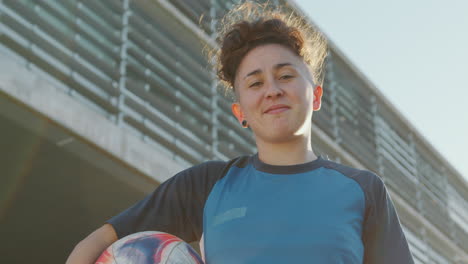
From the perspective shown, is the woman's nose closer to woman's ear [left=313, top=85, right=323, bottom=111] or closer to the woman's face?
the woman's face

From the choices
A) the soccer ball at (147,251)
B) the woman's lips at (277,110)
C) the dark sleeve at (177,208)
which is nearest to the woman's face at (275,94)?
the woman's lips at (277,110)

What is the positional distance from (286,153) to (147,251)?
0.57 meters

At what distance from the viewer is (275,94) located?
6.91ft

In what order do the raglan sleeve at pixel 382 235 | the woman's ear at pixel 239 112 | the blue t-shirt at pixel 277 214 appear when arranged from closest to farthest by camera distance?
the blue t-shirt at pixel 277 214
the raglan sleeve at pixel 382 235
the woman's ear at pixel 239 112

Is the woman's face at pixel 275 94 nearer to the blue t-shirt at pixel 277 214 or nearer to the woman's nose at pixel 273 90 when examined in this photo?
the woman's nose at pixel 273 90

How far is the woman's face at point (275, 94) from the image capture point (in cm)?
211

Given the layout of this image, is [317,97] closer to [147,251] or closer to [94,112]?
[147,251]

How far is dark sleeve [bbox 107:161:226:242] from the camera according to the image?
2.08 meters

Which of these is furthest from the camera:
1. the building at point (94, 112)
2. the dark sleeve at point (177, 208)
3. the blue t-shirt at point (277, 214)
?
the building at point (94, 112)

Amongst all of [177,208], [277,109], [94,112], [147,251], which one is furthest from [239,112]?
[94,112]

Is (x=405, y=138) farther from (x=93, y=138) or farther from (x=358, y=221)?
(x=358, y=221)

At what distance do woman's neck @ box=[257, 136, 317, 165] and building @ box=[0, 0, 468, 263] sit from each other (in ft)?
8.46

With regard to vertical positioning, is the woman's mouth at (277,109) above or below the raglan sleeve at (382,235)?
above

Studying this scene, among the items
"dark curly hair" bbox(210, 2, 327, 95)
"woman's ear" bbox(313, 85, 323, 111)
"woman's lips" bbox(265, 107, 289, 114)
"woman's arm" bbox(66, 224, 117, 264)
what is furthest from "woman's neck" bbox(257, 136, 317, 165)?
"woman's arm" bbox(66, 224, 117, 264)
